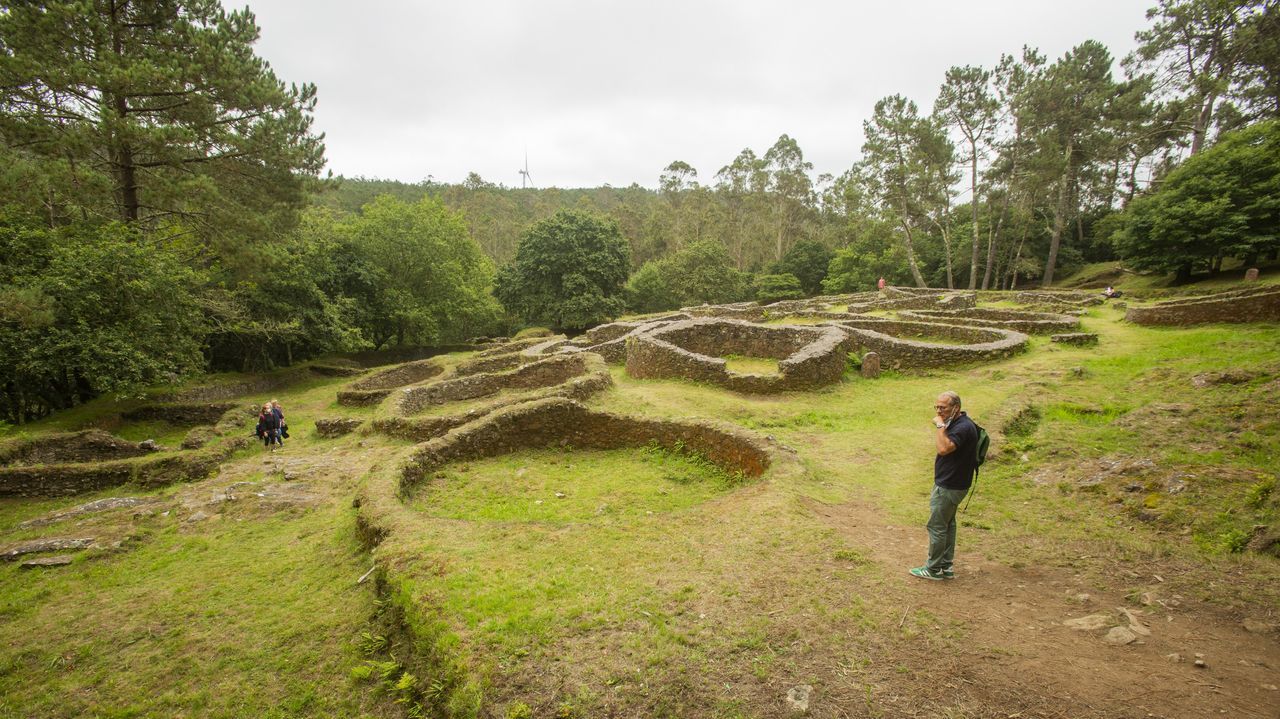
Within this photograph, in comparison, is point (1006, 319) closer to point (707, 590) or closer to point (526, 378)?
point (526, 378)

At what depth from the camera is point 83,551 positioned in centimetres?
650

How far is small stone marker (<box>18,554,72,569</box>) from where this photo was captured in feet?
20.4

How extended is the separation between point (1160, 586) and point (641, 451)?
22.9 feet

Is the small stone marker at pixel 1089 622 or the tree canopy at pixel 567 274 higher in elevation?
the tree canopy at pixel 567 274

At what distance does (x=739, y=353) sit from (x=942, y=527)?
13420mm

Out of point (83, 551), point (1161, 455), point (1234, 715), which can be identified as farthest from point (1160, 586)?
point (83, 551)

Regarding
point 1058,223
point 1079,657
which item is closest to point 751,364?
point 1079,657

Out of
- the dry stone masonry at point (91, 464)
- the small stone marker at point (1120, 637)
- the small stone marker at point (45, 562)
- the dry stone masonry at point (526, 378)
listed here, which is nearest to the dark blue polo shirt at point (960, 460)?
the small stone marker at point (1120, 637)

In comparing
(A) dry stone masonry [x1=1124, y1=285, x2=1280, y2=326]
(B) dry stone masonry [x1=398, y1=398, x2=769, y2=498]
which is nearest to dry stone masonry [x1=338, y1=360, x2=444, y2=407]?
(B) dry stone masonry [x1=398, y1=398, x2=769, y2=498]

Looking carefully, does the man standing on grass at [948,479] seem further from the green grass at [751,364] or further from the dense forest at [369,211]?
the dense forest at [369,211]

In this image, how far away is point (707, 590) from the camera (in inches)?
168

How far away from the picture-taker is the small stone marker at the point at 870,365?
1417 cm

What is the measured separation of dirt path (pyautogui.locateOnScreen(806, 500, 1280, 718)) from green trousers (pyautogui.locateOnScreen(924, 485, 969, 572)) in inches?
7.7

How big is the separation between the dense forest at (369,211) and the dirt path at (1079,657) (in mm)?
17594
